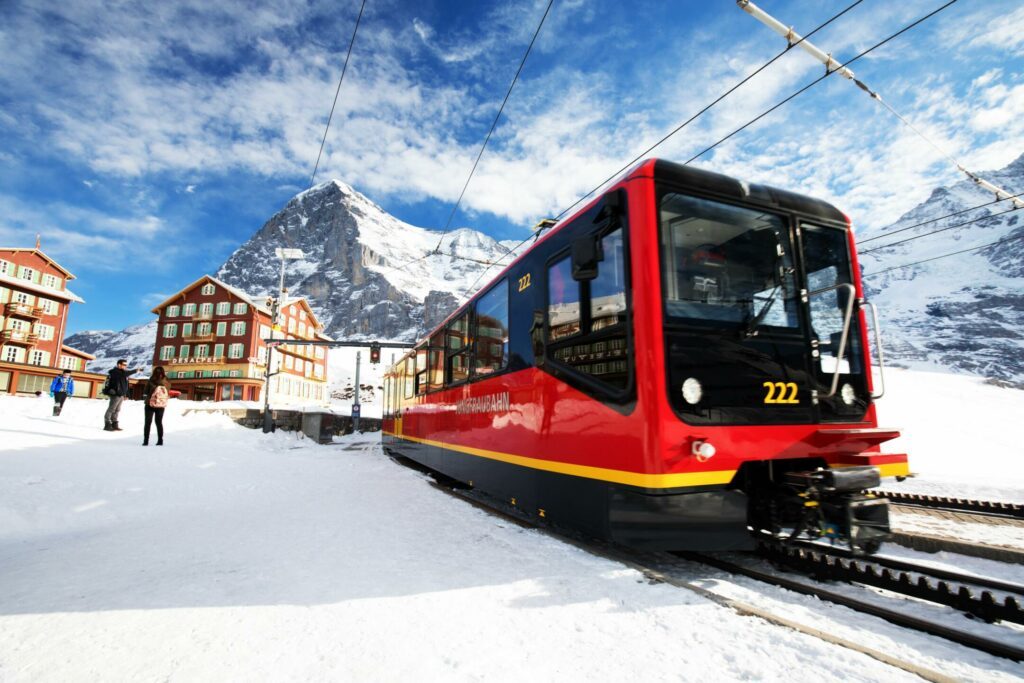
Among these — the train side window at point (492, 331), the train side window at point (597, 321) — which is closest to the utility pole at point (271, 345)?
the train side window at point (492, 331)

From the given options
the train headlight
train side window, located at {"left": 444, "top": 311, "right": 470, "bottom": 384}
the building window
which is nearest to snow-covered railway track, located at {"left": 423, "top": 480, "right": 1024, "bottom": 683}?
the train headlight

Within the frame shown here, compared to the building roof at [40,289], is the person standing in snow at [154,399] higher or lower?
lower

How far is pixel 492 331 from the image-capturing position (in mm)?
6195

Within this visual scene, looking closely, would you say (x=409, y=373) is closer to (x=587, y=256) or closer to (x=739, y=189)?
(x=587, y=256)

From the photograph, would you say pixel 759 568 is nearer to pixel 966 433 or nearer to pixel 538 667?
pixel 538 667

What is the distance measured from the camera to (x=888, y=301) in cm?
16488

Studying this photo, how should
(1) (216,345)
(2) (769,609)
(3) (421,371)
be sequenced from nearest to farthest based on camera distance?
(2) (769,609)
(3) (421,371)
(1) (216,345)

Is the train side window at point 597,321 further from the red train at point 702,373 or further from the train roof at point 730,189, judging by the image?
the train roof at point 730,189

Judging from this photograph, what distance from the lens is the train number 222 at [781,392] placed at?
12.1 ft

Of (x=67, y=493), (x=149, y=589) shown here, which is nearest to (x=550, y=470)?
(x=149, y=589)

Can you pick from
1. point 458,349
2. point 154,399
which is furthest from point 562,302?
point 154,399

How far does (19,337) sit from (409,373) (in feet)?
140

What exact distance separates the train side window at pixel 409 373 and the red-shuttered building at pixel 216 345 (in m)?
43.2

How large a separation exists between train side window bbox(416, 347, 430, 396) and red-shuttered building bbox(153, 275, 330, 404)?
148 ft
